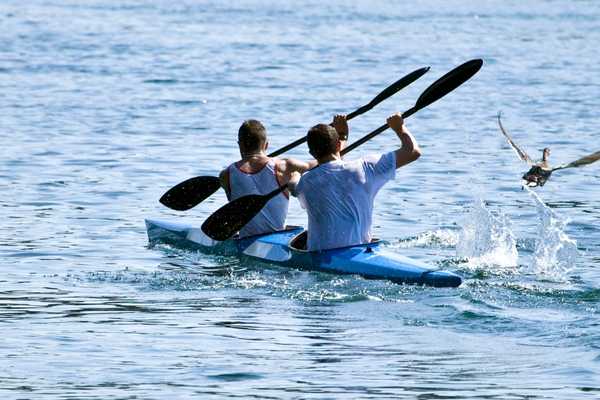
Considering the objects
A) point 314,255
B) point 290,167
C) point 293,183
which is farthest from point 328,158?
point 290,167

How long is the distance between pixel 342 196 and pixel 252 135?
1.33 meters

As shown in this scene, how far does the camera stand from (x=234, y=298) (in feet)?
36.6

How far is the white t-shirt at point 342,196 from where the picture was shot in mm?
11398

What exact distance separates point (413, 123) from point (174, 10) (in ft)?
104

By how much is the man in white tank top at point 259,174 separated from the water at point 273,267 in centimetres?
50

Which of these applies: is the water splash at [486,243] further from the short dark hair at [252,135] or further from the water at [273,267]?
the short dark hair at [252,135]

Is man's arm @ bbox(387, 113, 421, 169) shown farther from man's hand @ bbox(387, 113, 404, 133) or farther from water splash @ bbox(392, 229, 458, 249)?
water splash @ bbox(392, 229, 458, 249)

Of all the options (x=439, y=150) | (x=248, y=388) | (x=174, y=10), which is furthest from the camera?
(x=174, y=10)

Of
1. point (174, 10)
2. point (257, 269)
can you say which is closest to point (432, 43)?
point (174, 10)

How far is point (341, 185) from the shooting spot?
37.6 feet

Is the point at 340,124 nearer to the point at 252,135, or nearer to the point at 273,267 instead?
the point at 252,135

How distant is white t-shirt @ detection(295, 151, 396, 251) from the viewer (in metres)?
11.4

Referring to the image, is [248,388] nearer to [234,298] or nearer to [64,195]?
[234,298]

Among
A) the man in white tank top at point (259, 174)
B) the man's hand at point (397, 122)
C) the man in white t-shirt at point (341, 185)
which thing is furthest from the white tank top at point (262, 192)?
the man's hand at point (397, 122)
